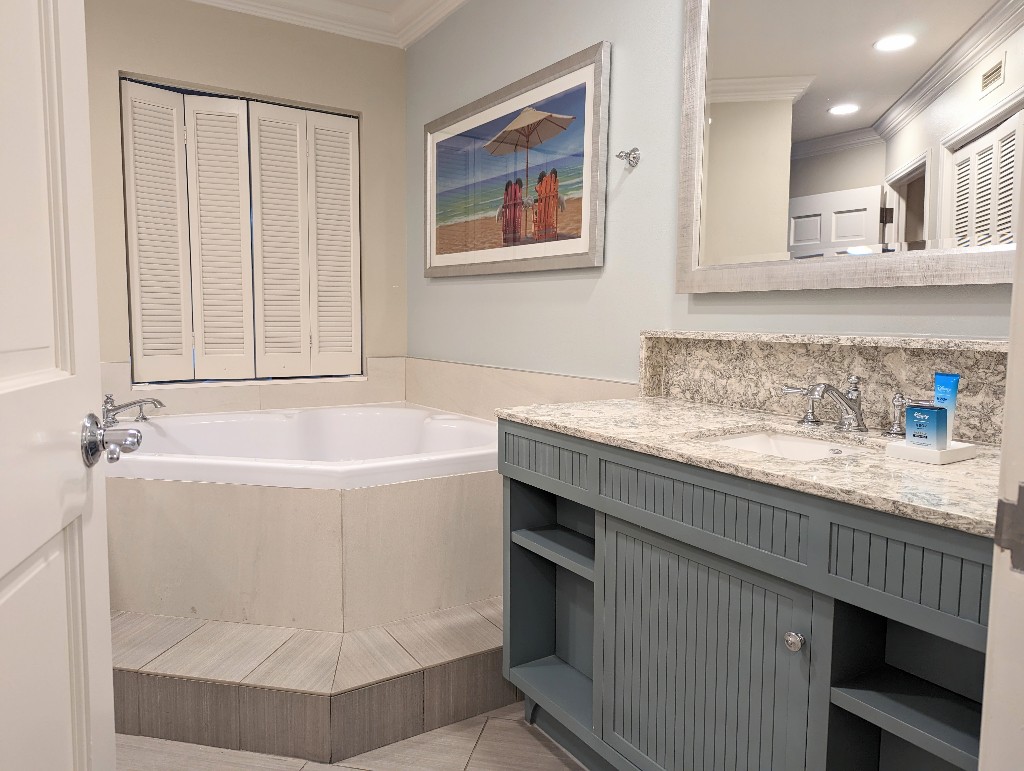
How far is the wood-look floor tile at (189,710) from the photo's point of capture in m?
1.98

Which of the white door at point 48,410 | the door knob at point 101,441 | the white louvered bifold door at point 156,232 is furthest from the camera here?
the white louvered bifold door at point 156,232

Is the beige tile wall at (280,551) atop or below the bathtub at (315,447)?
below

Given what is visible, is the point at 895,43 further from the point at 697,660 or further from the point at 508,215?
the point at 508,215

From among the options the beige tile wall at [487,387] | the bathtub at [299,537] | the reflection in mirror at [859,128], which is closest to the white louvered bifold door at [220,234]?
the beige tile wall at [487,387]

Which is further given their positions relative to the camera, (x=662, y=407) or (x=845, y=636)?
(x=662, y=407)

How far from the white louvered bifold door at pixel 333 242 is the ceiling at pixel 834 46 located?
2.12 metres

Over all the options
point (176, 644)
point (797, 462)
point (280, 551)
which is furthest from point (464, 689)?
point (797, 462)

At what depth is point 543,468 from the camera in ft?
6.03

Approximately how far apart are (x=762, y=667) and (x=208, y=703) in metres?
1.47

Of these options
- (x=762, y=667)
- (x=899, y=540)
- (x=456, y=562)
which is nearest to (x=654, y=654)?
(x=762, y=667)

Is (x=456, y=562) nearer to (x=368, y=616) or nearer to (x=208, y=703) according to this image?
(x=368, y=616)

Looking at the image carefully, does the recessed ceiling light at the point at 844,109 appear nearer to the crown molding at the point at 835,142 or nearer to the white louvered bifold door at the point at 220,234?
the crown molding at the point at 835,142

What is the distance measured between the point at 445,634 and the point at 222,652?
638 mm

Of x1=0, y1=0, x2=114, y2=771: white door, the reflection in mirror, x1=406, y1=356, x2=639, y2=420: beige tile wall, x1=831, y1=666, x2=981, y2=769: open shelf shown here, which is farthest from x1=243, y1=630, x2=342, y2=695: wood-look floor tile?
the reflection in mirror
